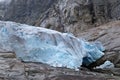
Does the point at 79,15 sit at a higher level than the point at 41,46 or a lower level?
higher

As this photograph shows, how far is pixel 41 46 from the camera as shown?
9.70m

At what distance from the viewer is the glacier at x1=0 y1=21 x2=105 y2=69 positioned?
9.41 m

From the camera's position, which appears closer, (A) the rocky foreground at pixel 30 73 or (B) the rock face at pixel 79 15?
(A) the rocky foreground at pixel 30 73

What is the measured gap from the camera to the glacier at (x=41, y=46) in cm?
941

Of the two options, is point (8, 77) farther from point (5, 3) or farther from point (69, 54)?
point (5, 3)

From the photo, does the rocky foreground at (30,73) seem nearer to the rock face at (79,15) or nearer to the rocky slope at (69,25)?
the rocky slope at (69,25)

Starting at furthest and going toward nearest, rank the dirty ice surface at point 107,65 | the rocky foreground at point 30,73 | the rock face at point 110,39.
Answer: the rock face at point 110,39 < the dirty ice surface at point 107,65 < the rocky foreground at point 30,73

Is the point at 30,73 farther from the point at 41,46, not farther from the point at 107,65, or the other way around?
the point at 107,65

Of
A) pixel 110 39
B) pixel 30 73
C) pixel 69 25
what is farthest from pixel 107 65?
pixel 69 25

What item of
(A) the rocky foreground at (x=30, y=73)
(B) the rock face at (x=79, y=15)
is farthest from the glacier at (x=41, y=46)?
(B) the rock face at (x=79, y=15)

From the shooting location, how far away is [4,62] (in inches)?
310

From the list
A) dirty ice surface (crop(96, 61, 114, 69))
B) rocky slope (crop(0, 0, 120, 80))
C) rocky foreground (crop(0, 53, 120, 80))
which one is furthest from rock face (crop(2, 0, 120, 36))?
rocky foreground (crop(0, 53, 120, 80))

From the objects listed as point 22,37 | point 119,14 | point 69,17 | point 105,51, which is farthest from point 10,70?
point 69,17

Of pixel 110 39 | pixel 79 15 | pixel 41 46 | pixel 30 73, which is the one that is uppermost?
pixel 79 15
